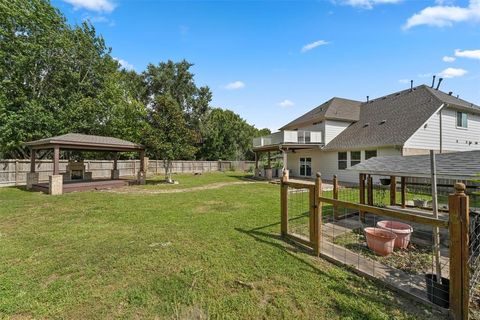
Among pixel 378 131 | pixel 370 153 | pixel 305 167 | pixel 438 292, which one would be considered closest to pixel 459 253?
pixel 438 292

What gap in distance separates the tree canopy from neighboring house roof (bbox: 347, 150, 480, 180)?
12.4 metres

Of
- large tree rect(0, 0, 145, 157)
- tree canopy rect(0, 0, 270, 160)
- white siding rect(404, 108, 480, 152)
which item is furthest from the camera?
large tree rect(0, 0, 145, 157)

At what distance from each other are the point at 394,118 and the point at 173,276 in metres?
18.2

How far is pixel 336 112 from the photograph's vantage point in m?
20.0

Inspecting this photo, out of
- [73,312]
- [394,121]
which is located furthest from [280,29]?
[73,312]

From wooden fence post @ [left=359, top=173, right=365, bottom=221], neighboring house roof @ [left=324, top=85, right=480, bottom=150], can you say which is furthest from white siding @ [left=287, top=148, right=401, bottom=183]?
wooden fence post @ [left=359, top=173, right=365, bottom=221]

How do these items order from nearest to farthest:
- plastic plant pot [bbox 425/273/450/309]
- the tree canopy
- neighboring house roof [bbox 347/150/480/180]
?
1. plastic plant pot [bbox 425/273/450/309]
2. neighboring house roof [bbox 347/150/480/180]
3. the tree canopy

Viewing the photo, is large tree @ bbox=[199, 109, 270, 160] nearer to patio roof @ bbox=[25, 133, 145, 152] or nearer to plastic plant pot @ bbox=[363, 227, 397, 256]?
patio roof @ bbox=[25, 133, 145, 152]

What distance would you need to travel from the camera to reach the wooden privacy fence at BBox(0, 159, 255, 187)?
14109 millimetres

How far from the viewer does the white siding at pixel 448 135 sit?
46.0 ft

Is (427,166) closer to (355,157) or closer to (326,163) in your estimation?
(355,157)

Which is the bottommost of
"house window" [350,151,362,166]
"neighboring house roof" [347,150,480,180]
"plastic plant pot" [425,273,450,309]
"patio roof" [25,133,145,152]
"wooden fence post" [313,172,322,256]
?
"plastic plant pot" [425,273,450,309]

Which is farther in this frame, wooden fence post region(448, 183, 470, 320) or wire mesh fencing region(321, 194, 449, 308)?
wire mesh fencing region(321, 194, 449, 308)

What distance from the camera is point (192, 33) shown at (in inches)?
491
